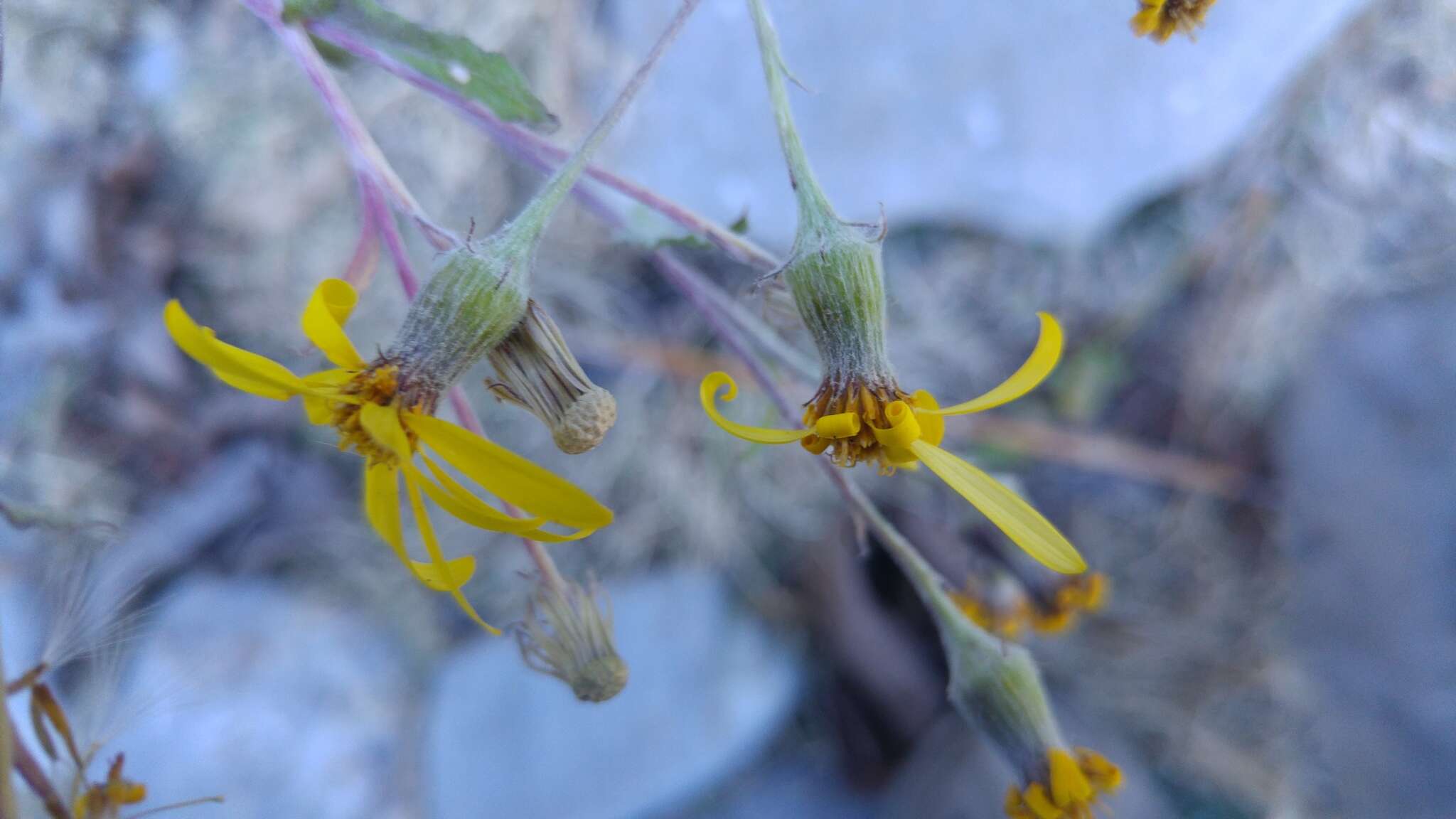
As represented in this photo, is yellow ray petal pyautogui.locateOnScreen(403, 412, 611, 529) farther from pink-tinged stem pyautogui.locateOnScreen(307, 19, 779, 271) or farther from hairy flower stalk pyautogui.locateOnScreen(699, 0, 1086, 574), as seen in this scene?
pink-tinged stem pyautogui.locateOnScreen(307, 19, 779, 271)

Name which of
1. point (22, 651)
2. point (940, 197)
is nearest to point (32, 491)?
point (22, 651)

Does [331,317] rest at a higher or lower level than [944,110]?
lower

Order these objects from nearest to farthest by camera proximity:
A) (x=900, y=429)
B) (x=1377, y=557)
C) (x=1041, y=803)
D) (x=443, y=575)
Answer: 1. (x=443, y=575)
2. (x=900, y=429)
3. (x=1041, y=803)
4. (x=1377, y=557)

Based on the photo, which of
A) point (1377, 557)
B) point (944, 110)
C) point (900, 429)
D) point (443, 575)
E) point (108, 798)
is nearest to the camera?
point (443, 575)

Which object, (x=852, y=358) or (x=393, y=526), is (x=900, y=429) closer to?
(x=852, y=358)

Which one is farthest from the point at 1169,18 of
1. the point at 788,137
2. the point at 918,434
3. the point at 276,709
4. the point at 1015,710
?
the point at 276,709

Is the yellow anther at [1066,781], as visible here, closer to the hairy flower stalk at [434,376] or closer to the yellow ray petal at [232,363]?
the hairy flower stalk at [434,376]

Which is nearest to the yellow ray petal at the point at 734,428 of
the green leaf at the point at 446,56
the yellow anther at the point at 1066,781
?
the green leaf at the point at 446,56

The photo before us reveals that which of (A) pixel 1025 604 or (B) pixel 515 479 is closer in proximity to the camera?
(B) pixel 515 479
